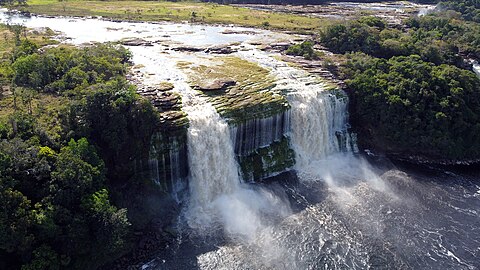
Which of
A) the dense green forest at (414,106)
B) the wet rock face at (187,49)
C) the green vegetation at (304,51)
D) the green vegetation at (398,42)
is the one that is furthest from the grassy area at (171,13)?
the dense green forest at (414,106)

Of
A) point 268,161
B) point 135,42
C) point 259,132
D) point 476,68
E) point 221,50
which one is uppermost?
point 135,42

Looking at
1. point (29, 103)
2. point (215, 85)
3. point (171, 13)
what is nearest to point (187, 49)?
point (215, 85)

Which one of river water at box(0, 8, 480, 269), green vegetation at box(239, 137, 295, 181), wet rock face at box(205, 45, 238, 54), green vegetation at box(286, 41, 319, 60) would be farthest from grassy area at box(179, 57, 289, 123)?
green vegetation at box(286, 41, 319, 60)

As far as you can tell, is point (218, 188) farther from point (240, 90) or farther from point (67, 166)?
point (67, 166)

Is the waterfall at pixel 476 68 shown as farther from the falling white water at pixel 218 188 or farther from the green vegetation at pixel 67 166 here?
the green vegetation at pixel 67 166

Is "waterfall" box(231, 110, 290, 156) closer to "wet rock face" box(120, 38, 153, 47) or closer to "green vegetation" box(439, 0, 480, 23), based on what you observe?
"wet rock face" box(120, 38, 153, 47)

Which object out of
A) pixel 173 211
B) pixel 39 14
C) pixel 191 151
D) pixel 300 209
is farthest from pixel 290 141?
pixel 39 14
